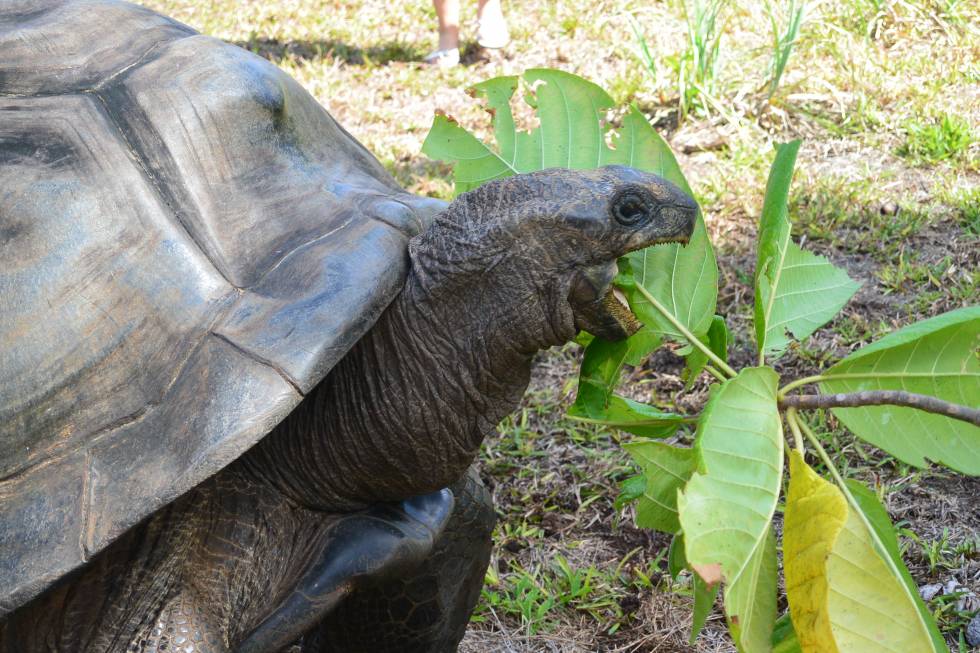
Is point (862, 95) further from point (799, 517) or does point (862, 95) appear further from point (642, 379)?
point (799, 517)

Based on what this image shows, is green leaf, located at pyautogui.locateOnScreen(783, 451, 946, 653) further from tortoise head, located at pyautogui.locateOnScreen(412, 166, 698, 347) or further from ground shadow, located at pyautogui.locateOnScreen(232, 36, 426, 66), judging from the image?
ground shadow, located at pyautogui.locateOnScreen(232, 36, 426, 66)

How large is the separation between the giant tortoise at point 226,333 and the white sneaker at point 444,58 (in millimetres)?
4189

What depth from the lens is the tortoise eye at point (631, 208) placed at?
6.52 feet

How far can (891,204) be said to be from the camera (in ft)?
13.9

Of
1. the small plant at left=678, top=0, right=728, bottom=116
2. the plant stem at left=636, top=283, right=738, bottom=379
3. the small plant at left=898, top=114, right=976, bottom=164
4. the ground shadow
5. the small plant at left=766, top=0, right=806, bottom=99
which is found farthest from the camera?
the ground shadow

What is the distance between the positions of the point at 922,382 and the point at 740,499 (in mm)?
488

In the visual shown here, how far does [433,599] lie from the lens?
8.39ft

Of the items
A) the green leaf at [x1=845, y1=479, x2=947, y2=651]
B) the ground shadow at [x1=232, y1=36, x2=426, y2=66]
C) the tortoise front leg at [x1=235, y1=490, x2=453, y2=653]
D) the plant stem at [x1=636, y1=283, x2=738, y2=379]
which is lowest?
the ground shadow at [x1=232, y1=36, x2=426, y2=66]

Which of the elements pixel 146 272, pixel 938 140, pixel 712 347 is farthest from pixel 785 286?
pixel 938 140

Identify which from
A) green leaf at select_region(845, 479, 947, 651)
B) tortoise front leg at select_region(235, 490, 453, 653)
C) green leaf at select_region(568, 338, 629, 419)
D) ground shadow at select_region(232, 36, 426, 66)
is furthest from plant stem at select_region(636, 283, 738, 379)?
ground shadow at select_region(232, 36, 426, 66)

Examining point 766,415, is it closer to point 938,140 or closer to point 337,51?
point 938,140

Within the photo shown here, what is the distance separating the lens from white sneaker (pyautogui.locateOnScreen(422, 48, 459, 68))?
6.40 m

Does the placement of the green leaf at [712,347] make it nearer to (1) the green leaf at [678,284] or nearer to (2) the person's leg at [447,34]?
(1) the green leaf at [678,284]

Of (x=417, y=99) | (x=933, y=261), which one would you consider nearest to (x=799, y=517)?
(x=933, y=261)
